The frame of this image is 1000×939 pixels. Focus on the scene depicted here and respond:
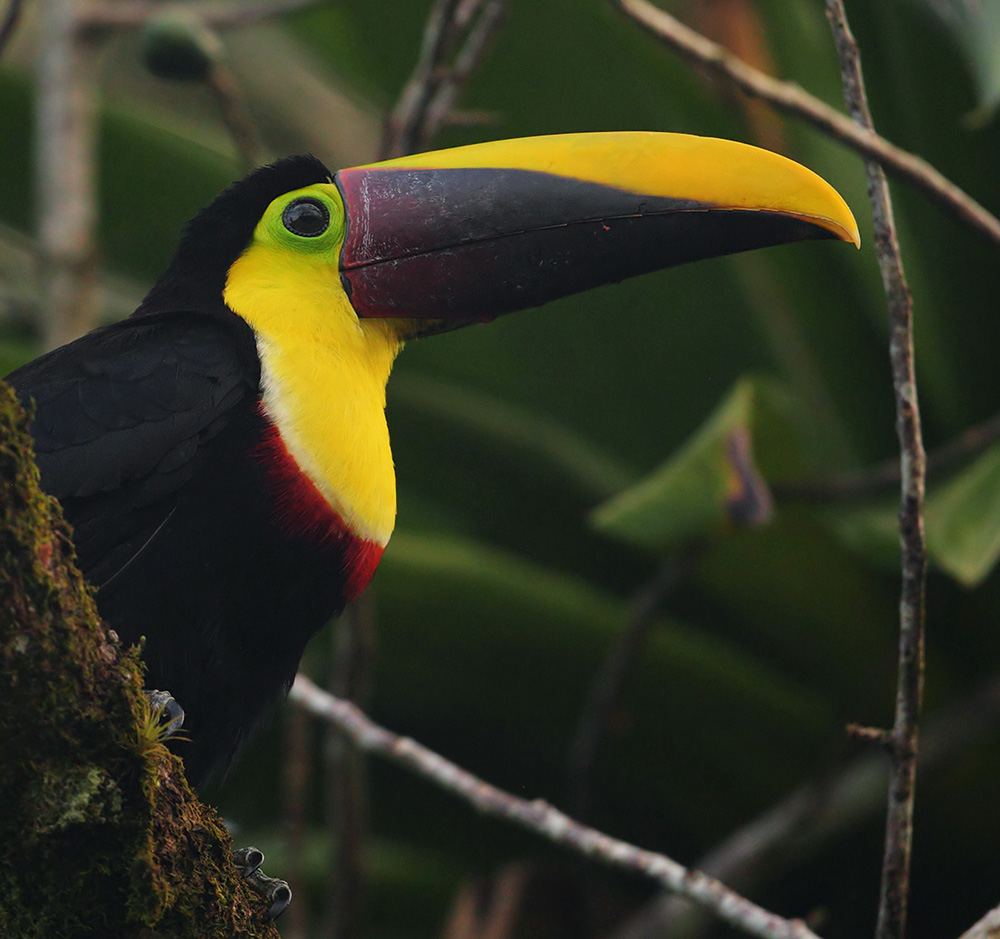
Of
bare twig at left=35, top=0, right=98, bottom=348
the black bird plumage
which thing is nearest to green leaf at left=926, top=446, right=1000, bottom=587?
the black bird plumage

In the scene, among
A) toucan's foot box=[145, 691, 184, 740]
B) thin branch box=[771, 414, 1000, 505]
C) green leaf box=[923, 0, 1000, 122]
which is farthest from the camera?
thin branch box=[771, 414, 1000, 505]

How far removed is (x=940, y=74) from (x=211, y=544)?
298cm

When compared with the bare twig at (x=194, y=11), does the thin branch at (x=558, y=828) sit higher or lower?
lower

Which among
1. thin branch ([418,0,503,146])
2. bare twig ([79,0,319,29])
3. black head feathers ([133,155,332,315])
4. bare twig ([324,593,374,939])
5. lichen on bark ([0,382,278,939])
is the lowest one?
lichen on bark ([0,382,278,939])

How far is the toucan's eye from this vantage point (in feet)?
→ 9.86

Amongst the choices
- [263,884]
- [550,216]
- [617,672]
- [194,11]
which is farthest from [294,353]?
[194,11]

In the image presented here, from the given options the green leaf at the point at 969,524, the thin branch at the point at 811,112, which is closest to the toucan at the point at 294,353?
the thin branch at the point at 811,112

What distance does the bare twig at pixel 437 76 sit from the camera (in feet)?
10.5

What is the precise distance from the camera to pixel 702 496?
10.2ft

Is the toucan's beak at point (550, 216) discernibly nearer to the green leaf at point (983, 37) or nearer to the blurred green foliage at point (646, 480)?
the green leaf at point (983, 37)

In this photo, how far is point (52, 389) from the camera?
2.66 meters

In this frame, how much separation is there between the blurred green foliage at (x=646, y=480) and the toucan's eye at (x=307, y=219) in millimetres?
1119

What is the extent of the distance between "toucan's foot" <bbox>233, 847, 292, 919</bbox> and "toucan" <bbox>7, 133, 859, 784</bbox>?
1.04 feet

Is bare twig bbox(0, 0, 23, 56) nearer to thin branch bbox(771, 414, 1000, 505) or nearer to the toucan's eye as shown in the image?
the toucan's eye
